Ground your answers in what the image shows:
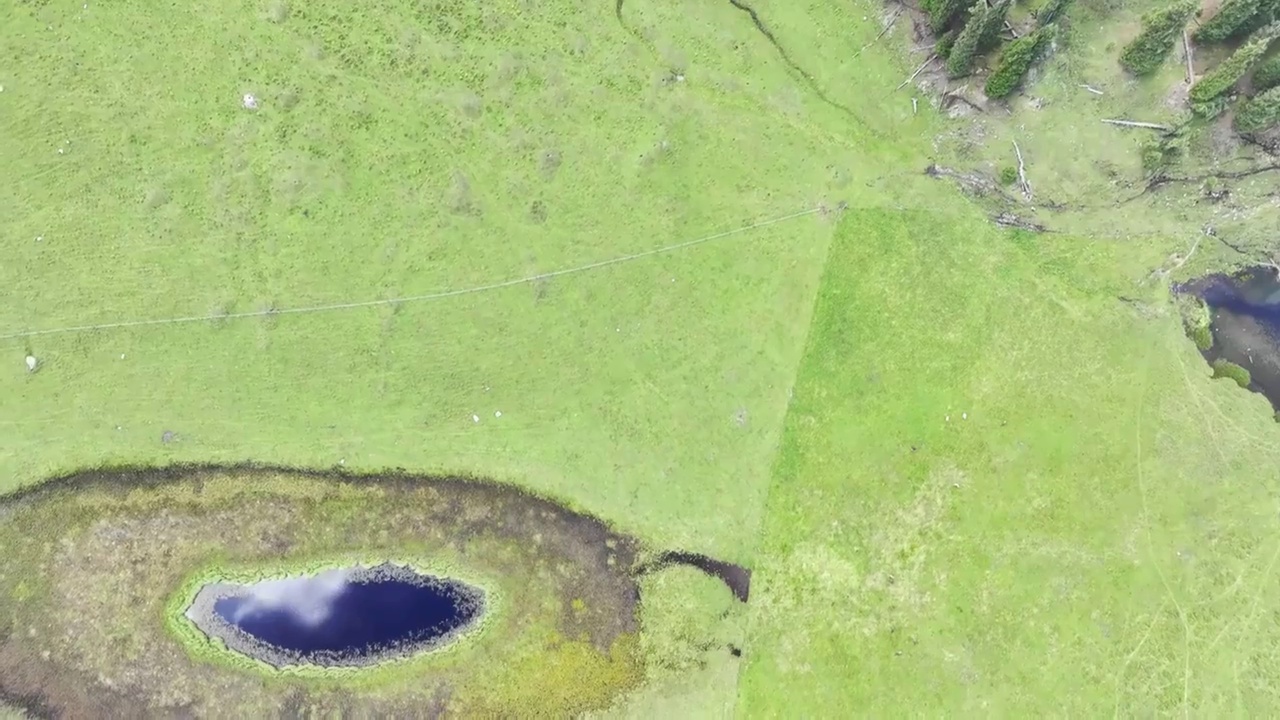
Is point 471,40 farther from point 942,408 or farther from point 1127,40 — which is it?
point 1127,40

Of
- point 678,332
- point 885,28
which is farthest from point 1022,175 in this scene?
point 678,332

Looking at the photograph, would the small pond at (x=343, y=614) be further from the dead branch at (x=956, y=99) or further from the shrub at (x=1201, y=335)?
the shrub at (x=1201, y=335)

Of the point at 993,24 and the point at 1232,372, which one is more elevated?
the point at 993,24

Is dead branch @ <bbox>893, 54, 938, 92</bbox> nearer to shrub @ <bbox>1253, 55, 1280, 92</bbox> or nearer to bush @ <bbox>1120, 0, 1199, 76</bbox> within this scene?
bush @ <bbox>1120, 0, 1199, 76</bbox>

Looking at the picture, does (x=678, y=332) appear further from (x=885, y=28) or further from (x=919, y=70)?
(x=885, y=28)

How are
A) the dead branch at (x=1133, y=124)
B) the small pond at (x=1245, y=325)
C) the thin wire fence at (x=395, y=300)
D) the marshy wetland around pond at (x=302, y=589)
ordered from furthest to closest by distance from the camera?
the small pond at (x=1245, y=325)
the dead branch at (x=1133, y=124)
the thin wire fence at (x=395, y=300)
the marshy wetland around pond at (x=302, y=589)

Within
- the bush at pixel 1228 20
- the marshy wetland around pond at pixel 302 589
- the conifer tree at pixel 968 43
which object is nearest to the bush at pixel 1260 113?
the bush at pixel 1228 20
